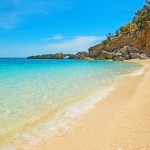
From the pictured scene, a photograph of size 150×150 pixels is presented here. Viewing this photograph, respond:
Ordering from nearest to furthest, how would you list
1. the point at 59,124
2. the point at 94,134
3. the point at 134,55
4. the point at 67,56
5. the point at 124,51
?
the point at 94,134 → the point at 59,124 → the point at 134,55 → the point at 124,51 → the point at 67,56

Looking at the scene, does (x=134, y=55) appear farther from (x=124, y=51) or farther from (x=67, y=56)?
(x=67, y=56)

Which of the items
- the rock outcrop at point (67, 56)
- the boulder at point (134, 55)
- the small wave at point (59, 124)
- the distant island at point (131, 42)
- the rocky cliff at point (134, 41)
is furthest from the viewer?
the rock outcrop at point (67, 56)

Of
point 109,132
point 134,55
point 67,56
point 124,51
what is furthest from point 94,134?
point 67,56

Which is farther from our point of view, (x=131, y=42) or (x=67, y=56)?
(x=67, y=56)

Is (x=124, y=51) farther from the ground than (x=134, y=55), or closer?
farther from the ground

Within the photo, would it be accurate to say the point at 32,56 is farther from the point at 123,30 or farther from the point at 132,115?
the point at 132,115

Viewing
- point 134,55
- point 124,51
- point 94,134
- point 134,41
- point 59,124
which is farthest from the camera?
point 134,41

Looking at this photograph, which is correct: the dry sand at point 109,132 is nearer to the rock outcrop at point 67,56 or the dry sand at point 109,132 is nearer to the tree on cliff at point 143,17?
the tree on cliff at point 143,17

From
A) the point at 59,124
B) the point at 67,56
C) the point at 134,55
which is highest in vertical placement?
the point at 134,55

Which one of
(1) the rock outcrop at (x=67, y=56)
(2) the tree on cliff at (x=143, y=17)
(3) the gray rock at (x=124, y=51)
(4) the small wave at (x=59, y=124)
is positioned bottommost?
(4) the small wave at (x=59, y=124)

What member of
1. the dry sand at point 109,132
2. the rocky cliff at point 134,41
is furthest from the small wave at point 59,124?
the rocky cliff at point 134,41

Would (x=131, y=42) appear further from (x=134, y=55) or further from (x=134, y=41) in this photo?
(x=134, y=55)

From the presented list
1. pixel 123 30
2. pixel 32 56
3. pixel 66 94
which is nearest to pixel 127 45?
pixel 123 30

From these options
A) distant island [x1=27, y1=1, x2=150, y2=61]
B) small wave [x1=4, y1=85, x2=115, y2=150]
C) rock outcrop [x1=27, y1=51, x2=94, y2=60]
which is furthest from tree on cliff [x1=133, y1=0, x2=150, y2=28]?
small wave [x1=4, y1=85, x2=115, y2=150]
